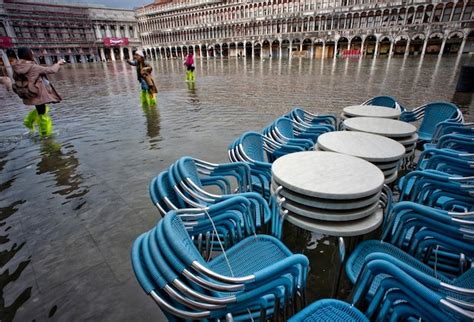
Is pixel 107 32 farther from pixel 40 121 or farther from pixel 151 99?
Result: pixel 40 121

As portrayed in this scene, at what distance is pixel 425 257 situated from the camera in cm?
179

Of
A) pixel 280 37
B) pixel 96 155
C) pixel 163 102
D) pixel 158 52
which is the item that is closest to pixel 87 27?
pixel 158 52

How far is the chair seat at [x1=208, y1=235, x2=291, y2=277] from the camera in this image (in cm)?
168

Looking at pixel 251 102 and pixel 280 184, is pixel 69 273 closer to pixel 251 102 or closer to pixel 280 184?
pixel 280 184

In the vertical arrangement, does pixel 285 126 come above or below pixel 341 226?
above

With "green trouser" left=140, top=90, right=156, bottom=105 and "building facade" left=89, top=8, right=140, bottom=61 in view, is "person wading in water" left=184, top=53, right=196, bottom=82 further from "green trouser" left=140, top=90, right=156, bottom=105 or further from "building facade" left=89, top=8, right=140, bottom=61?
"building facade" left=89, top=8, right=140, bottom=61

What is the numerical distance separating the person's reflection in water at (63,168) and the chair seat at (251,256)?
8.31ft

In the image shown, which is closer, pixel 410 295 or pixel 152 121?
pixel 410 295

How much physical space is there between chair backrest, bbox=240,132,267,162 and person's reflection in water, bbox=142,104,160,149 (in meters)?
3.09

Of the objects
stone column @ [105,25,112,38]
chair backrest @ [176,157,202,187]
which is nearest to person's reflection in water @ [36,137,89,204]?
Answer: chair backrest @ [176,157,202,187]

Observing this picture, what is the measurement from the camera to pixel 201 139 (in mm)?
5836

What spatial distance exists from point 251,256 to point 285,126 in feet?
7.85

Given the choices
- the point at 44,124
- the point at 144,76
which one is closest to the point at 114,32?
the point at 144,76

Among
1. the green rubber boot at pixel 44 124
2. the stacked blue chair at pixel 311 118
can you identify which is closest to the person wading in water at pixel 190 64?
the green rubber boot at pixel 44 124
